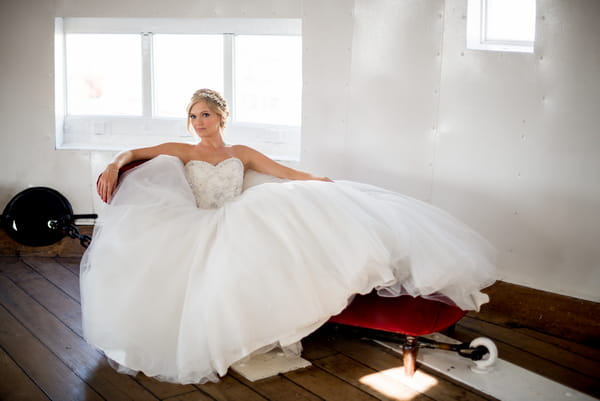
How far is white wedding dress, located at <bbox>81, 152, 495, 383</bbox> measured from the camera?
7.40 feet

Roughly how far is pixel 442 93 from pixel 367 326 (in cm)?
163

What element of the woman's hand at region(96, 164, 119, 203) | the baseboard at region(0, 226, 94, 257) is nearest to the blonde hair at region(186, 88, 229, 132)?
the woman's hand at region(96, 164, 119, 203)

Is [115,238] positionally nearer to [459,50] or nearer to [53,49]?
[459,50]

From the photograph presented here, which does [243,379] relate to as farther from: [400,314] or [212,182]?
[212,182]

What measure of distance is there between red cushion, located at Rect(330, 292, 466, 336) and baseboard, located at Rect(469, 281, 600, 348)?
0.85m

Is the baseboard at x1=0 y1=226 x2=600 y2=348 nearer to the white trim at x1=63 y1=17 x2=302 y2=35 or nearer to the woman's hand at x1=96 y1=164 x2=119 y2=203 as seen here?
the woman's hand at x1=96 y1=164 x2=119 y2=203

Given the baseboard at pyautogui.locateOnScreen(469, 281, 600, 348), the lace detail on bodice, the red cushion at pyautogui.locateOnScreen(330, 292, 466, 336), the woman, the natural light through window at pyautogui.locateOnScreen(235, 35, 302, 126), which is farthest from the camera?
the natural light through window at pyautogui.locateOnScreen(235, 35, 302, 126)

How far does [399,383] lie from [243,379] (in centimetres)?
66

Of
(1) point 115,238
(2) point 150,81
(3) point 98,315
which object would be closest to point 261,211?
(1) point 115,238

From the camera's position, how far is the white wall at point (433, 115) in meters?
3.04

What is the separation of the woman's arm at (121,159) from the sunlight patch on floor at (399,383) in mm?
1456

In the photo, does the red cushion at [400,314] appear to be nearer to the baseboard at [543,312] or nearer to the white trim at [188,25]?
the baseboard at [543,312]

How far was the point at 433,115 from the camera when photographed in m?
3.58

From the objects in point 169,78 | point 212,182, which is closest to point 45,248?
point 169,78
